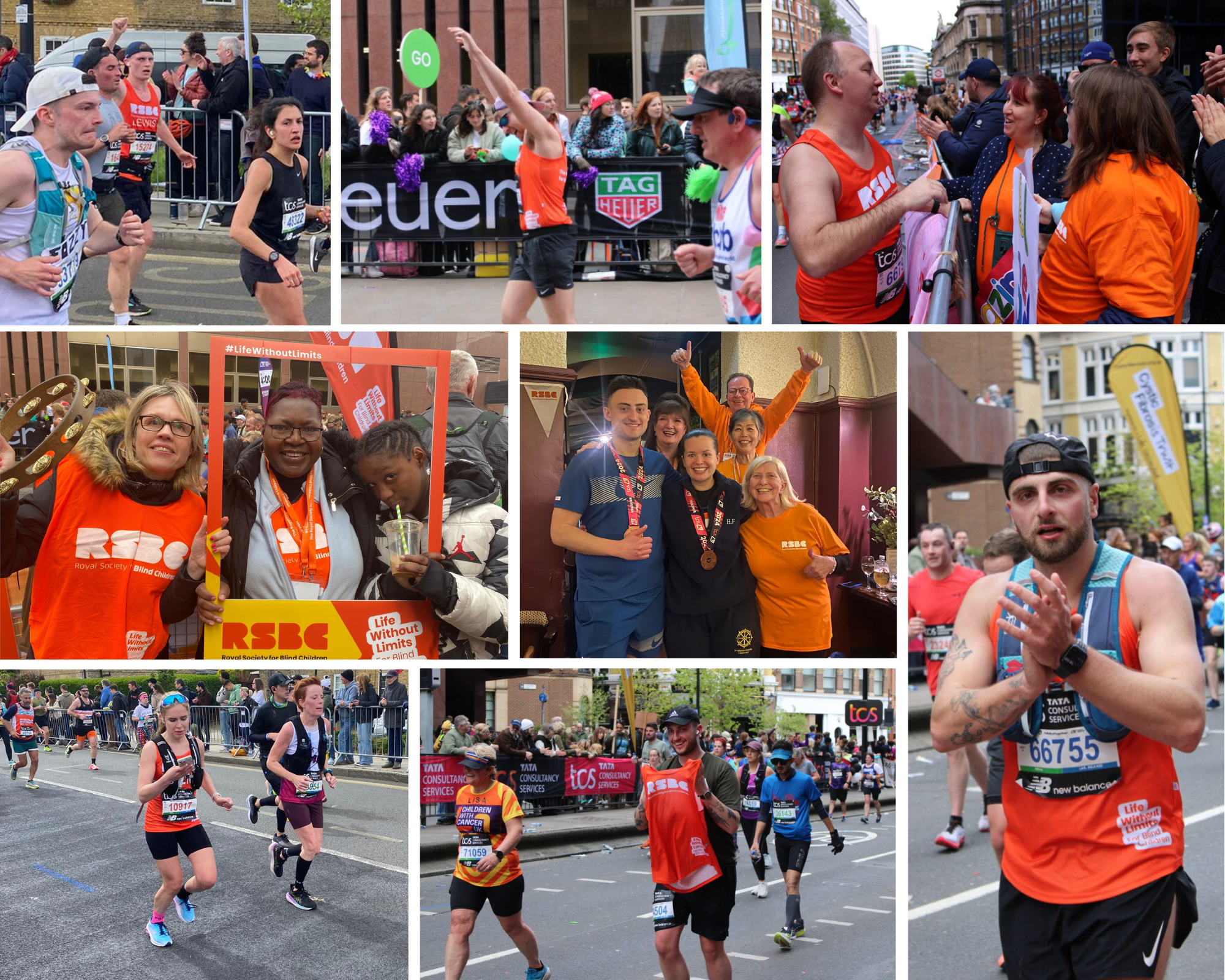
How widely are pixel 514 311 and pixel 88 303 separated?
75.6 inches

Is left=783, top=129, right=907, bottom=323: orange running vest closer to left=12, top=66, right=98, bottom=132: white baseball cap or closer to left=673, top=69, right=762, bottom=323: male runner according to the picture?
left=673, top=69, right=762, bottom=323: male runner

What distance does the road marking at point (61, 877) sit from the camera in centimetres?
Result: 470

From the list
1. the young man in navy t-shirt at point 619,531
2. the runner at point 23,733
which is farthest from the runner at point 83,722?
the young man in navy t-shirt at point 619,531

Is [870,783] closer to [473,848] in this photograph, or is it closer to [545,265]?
[473,848]

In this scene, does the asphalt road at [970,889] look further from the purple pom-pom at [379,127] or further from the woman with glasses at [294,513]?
the purple pom-pom at [379,127]

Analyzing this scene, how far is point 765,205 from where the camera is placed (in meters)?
4.21

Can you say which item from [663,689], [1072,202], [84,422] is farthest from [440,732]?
[1072,202]

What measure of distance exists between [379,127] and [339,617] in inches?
115

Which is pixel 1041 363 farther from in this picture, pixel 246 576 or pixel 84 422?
pixel 84 422

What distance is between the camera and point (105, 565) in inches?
173

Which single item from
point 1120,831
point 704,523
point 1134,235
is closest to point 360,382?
point 704,523

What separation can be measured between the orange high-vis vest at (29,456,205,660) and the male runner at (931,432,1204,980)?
289cm

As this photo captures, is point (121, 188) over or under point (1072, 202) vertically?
over

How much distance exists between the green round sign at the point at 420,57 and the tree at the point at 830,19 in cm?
180
